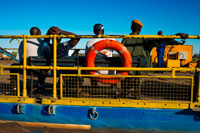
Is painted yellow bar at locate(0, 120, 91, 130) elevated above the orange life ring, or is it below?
below

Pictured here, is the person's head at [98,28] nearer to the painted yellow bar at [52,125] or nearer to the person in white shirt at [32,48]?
the person in white shirt at [32,48]

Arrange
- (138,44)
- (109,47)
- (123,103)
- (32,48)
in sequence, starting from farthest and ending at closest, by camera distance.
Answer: (32,48) → (138,44) → (109,47) → (123,103)

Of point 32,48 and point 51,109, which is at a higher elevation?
point 32,48

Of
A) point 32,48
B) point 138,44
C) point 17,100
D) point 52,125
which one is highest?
point 138,44

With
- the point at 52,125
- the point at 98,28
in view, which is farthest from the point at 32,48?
the point at 52,125

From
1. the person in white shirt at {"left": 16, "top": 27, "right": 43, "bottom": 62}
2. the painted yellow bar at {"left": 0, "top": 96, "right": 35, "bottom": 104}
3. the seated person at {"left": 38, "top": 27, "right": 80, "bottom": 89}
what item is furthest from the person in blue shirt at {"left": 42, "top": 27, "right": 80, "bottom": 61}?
the painted yellow bar at {"left": 0, "top": 96, "right": 35, "bottom": 104}

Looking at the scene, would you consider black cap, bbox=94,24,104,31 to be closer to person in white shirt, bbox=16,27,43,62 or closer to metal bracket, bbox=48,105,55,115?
person in white shirt, bbox=16,27,43,62

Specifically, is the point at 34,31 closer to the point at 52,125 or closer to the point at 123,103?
the point at 52,125

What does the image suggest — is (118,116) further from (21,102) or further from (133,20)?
(133,20)

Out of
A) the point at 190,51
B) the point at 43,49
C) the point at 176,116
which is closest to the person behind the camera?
the point at 176,116

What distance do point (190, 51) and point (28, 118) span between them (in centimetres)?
1005

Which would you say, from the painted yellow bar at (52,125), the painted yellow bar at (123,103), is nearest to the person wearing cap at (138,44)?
the painted yellow bar at (123,103)

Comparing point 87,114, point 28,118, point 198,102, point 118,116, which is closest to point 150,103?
point 118,116

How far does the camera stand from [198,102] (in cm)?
280
